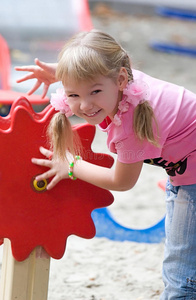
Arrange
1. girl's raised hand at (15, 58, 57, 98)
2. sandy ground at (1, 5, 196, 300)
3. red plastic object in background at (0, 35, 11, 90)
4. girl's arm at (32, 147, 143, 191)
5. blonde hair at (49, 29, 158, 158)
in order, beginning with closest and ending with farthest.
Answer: blonde hair at (49, 29, 158, 158), girl's arm at (32, 147, 143, 191), girl's raised hand at (15, 58, 57, 98), sandy ground at (1, 5, 196, 300), red plastic object in background at (0, 35, 11, 90)

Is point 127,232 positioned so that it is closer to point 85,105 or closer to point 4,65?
point 85,105

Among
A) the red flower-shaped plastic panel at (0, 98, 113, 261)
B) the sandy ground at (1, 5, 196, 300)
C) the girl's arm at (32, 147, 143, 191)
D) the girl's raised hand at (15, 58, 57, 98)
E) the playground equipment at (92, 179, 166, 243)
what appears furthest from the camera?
the playground equipment at (92, 179, 166, 243)

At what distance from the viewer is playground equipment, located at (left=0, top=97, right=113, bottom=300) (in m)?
1.59

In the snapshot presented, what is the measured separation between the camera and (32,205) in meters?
1.62

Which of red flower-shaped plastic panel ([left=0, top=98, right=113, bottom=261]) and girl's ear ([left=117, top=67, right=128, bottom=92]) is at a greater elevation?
girl's ear ([left=117, top=67, right=128, bottom=92])

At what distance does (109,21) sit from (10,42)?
2712 millimetres

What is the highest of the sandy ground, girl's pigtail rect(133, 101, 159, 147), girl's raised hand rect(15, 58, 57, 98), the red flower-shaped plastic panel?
girl's raised hand rect(15, 58, 57, 98)

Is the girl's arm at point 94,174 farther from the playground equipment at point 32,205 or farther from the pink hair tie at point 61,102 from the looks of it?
the pink hair tie at point 61,102

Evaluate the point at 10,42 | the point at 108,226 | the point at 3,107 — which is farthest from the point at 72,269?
the point at 10,42

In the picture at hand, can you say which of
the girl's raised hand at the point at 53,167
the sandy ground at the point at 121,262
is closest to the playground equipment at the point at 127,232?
the sandy ground at the point at 121,262

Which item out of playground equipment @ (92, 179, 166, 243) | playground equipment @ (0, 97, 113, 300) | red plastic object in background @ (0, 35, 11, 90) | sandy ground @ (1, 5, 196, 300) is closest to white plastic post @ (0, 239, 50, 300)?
playground equipment @ (0, 97, 113, 300)

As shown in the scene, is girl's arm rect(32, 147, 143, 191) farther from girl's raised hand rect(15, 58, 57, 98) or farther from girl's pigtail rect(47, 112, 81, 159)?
girl's raised hand rect(15, 58, 57, 98)

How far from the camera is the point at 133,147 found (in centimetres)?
143

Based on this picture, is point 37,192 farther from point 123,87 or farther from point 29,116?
point 123,87
